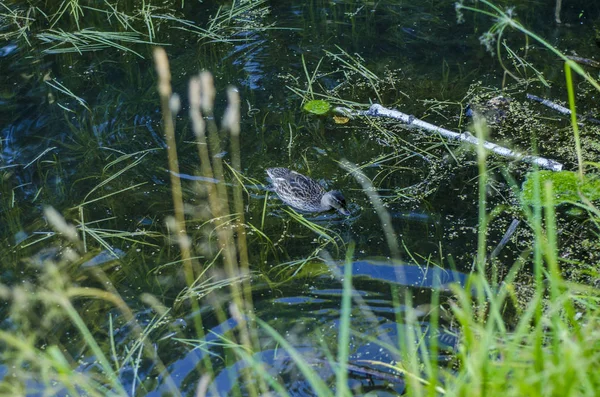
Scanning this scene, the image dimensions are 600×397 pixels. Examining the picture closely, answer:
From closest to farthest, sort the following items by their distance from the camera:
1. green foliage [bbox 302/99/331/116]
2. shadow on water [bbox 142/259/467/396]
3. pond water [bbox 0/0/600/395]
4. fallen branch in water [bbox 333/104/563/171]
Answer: shadow on water [bbox 142/259/467/396], pond water [bbox 0/0/600/395], fallen branch in water [bbox 333/104/563/171], green foliage [bbox 302/99/331/116]

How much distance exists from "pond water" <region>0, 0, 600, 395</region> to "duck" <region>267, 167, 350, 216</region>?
8 cm

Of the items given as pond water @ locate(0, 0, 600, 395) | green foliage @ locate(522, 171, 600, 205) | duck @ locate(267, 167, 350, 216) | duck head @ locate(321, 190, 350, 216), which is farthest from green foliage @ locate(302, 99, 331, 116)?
green foliage @ locate(522, 171, 600, 205)

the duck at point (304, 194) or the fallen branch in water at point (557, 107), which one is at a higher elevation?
the fallen branch in water at point (557, 107)

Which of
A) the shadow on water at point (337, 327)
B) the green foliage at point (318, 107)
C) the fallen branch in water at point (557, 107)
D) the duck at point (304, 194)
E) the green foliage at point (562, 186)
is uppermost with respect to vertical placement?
the fallen branch in water at point (557, 107)

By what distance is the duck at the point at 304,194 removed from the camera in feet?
15.7

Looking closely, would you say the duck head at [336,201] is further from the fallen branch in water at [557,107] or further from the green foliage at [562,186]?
the fallen branch in water at [557,107]

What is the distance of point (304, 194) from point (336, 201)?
0.28 m

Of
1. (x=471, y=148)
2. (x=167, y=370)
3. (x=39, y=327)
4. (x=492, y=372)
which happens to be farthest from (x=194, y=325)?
(x=471, y=148)

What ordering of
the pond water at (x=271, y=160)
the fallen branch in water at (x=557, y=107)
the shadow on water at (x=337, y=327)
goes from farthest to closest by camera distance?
the fallen branch in water at (x=557, y=107), the pond water at (x=271, y=160), the shadow on water at (x=337, y=327)

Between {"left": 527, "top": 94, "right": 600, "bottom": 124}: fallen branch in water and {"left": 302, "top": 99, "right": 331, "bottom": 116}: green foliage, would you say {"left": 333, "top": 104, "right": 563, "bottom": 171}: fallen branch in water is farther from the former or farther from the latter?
{"left": 527, "top": 94, "right": 600, "bottom": 124}: fallen branch in water

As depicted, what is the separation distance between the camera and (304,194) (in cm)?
492

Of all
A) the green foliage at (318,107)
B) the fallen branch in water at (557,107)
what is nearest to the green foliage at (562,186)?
the fallen branch in water at (557,107)

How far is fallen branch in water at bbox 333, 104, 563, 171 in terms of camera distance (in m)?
4.92

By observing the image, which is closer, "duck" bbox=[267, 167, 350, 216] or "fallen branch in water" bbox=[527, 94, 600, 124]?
"duck" bbox=[267, 167, 350, 216]
